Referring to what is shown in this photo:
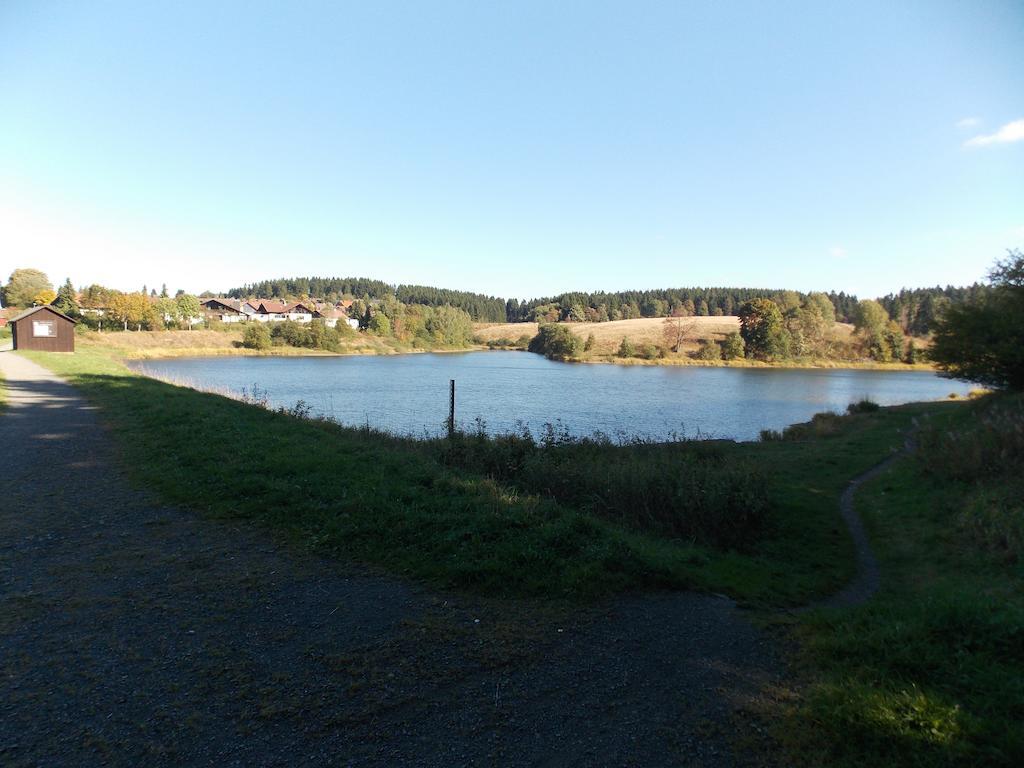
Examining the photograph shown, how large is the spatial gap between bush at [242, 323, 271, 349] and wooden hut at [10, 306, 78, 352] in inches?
1548

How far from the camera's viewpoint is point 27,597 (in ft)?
13.5

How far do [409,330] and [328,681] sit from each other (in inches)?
3884

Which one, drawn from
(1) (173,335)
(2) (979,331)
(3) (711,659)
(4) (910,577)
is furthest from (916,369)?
(1) (173,335)

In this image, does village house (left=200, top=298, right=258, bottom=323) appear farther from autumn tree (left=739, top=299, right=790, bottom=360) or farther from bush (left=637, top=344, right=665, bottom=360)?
autumn tree (left=739, top=299, right=790, bottom=360)

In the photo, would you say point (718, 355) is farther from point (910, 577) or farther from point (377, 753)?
point (377, 753)

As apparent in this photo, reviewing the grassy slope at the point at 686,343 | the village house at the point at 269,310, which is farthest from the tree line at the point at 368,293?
the grassy slope at the point at 686,343

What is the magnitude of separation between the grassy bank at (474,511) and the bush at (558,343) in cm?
7285

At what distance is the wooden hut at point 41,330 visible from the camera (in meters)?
34.3

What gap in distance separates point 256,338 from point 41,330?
40.3m

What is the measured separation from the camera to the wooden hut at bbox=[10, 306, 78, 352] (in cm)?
3428

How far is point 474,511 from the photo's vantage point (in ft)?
20.2

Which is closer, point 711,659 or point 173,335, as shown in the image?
point 711,659

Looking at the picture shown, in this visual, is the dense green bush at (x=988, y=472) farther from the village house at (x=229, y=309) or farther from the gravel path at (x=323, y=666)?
the village house at (x=229, y=309)

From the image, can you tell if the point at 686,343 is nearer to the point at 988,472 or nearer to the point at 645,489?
the point at 988,472
